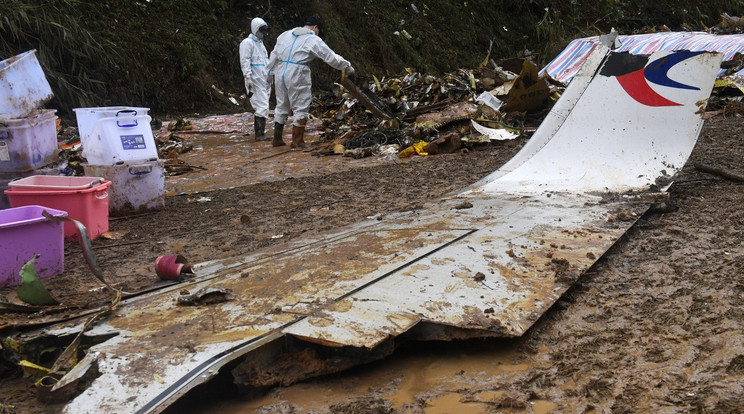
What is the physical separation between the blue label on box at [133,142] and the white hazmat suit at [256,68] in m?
4.07

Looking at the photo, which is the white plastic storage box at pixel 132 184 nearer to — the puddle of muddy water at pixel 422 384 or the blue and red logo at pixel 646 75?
the puddle of muddy water at pixel 422 384

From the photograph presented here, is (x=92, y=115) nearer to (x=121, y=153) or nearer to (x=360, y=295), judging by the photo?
(x=121, y=153)

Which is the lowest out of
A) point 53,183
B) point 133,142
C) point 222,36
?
point 53,183

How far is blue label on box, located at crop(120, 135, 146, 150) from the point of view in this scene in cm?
450

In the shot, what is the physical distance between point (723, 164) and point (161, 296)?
4.29 m

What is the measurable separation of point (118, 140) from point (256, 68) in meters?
4.47

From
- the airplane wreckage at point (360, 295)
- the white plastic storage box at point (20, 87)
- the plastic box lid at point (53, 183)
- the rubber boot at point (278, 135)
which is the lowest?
the rubber boot at point (278, 135)

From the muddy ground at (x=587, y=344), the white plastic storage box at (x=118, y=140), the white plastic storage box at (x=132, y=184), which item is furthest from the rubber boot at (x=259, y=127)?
the muddy ground at (x=587, y=344)

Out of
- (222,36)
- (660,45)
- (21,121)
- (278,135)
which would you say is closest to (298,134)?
(278,135)

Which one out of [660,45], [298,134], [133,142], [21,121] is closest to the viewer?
[21,121]

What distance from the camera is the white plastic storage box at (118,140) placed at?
14.6 feet

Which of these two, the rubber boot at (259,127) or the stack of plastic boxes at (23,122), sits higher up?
the stack of plastic boxes at (23,122)

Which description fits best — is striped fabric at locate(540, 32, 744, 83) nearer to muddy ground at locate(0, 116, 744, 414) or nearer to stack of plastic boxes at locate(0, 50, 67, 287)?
muddy ground at locate(0, 116, 744, 414)

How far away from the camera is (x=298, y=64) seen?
7.61m
